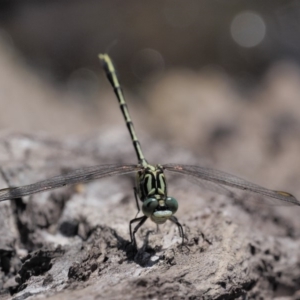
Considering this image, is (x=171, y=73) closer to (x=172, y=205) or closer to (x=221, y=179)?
(x=221, y=179)

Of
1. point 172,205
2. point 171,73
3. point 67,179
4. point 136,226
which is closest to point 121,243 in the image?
point 136,226

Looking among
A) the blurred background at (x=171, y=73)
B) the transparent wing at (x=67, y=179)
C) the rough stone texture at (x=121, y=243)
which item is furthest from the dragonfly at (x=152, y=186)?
the blurred background at (x=171, y=73)

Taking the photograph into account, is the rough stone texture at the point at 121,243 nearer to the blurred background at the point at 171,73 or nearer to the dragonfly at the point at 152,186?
the dragonfly at the point at 152,186

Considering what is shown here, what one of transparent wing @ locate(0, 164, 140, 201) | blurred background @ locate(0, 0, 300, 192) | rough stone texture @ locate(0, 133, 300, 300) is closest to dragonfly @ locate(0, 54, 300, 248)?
transparent wing @ locate(0, 164, 140, 201)

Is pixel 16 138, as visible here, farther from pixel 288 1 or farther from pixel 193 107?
pixel 288 1

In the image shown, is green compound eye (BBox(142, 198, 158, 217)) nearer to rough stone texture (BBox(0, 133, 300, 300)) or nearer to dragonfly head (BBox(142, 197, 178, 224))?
dragonfly head (BBox(142, 197, 178, 224))
